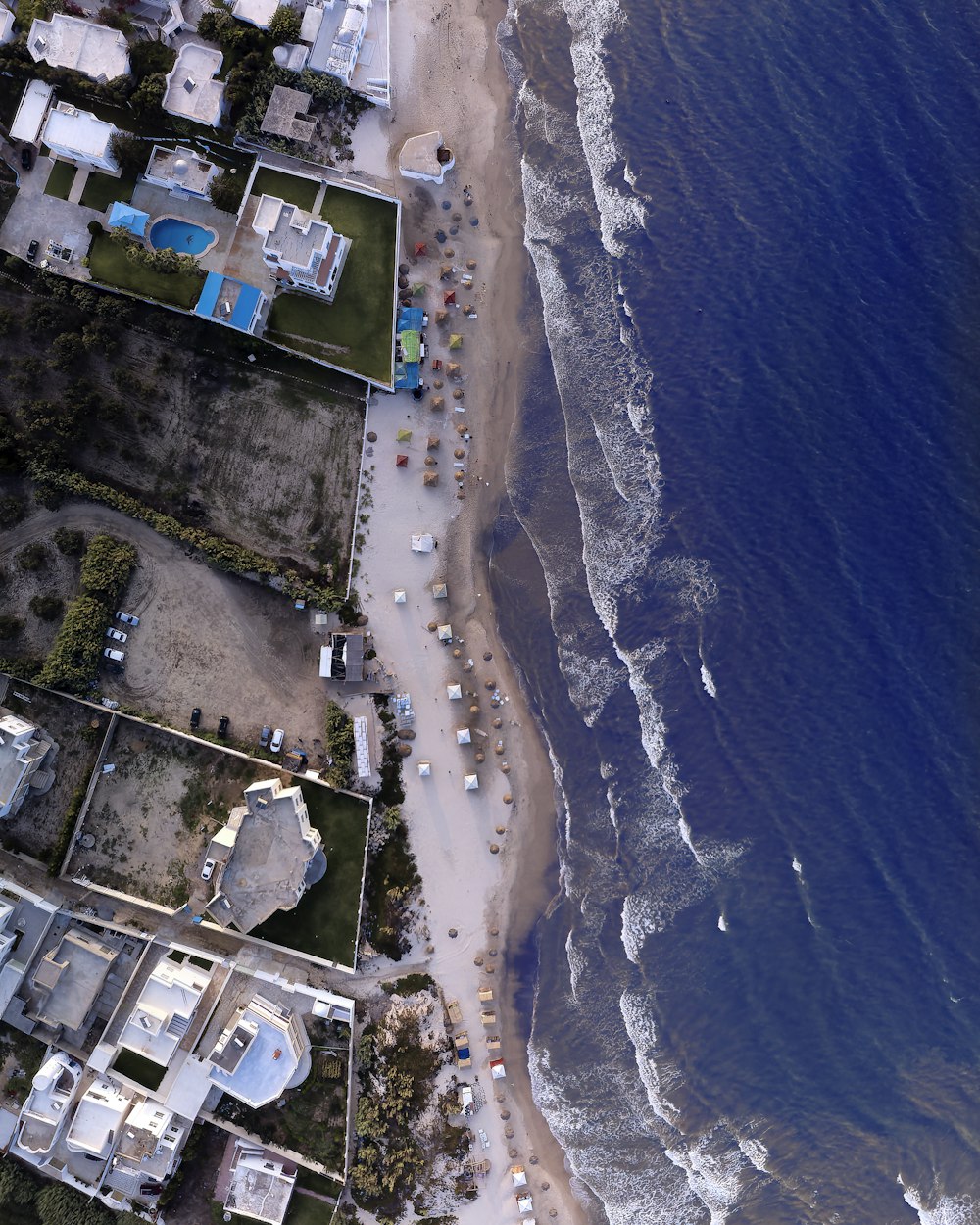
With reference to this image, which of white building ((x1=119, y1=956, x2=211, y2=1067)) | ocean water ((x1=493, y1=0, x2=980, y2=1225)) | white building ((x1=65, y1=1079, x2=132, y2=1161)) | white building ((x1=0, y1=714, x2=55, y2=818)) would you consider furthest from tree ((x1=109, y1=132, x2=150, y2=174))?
white building ((x1=65, y1=1079, x2=132, y2=1161))

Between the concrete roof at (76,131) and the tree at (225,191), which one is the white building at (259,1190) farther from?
the concrete roof at (76,131)

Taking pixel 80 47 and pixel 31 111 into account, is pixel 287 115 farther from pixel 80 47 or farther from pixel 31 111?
pixel 31 111

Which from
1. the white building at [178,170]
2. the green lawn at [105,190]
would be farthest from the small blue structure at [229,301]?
the green lawn at [105,190]

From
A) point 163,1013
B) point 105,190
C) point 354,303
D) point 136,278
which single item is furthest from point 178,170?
point 163,1013

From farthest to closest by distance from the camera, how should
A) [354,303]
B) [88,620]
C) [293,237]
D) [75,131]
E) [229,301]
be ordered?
[354,303]
[88,620]
[229,301]
[75,131]
[293,237]

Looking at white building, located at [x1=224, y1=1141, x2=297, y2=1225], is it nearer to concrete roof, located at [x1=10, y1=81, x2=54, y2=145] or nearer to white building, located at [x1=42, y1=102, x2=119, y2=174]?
white building, located at [x1=42, y1=102, x2=119, y2=174]
